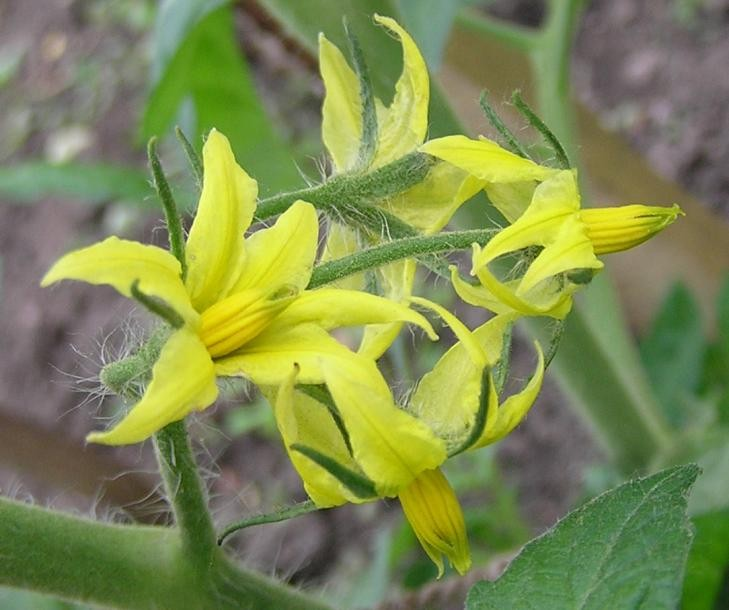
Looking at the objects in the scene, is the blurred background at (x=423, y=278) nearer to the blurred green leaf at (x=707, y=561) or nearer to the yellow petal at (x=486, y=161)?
the blurred green leaf at (x=707, y=561)

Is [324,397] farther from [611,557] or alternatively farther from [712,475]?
[712,475]

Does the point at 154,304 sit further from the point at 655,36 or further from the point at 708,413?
the point at 655,36

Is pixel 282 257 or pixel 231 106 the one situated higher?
pixel 282 257

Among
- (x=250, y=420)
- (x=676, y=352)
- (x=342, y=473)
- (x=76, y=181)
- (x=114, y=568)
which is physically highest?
(x=342, y=473)

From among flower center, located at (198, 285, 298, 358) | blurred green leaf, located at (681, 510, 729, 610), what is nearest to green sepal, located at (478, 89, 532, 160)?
flower center, located at (198, 285, 298, 358)

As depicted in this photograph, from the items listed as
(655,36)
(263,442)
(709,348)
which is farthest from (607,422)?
(655,36)

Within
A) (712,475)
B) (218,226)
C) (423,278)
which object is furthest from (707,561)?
(218,226)

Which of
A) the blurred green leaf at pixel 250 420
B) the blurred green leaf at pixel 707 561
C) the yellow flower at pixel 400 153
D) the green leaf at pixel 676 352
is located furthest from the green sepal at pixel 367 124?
the blurred green leaf at pixel 250 420

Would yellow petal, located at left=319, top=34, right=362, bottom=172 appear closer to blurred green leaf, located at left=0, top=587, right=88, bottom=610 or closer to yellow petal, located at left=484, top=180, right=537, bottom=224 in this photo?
yellow petal, located at left=484, top=180, right=537, bottom=224
